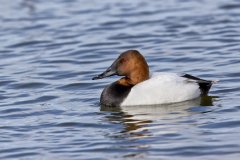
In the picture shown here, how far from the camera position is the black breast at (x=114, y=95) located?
10.4m

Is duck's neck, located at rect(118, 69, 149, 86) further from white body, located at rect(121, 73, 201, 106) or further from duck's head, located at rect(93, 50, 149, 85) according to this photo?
white body, located at rect(121, 73, 201, 106)

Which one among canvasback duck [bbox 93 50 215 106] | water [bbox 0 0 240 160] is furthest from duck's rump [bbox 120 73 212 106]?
water [bbox 0 0 240 160]

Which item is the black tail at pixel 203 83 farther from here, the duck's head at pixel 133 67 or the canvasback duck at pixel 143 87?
the duck's head at pixel 133 67

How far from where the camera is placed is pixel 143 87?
1034 cm

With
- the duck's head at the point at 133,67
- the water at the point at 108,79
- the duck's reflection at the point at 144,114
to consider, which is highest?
the duck's head at the point at 133,67

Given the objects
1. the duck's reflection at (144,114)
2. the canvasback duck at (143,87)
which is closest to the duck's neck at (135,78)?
the canvasback duck at (143,87)

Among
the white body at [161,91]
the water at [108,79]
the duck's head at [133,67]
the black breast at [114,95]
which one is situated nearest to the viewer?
the water at [108,79]

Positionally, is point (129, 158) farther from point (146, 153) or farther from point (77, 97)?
point (77, 97)

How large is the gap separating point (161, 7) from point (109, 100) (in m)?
8.11

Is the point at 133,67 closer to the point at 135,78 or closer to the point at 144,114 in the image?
the point at 135,78

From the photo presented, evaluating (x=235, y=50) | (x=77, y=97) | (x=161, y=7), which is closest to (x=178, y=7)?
(x=161, y=7)

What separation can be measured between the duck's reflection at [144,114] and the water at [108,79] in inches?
0.5

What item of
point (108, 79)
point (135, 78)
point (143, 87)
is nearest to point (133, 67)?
point (135, 78)

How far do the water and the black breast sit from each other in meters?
0.18
